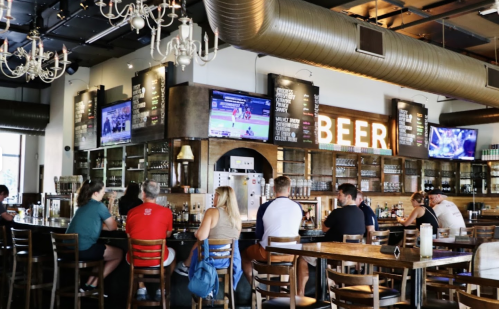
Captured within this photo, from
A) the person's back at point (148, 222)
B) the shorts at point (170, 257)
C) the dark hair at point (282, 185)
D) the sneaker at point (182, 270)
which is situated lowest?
the sneaker at point (182, 270)

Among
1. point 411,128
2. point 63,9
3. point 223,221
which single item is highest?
point 63,9

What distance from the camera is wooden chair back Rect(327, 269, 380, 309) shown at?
298 cm

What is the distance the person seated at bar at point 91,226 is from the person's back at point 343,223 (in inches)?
87.7

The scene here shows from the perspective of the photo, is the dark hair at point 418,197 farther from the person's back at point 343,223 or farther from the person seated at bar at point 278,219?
the person seated at bar at point 278,219

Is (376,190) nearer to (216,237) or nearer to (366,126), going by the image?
(366,126)

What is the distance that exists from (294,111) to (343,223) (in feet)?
13.8

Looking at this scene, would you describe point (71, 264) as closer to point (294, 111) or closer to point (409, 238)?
point (409, 238)

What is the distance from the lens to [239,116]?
855cm

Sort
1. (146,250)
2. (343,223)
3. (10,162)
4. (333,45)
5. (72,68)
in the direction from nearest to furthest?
1. (146,250)
2. (343,223)
3. (333,45)
4. (72,68)
5. (10,162)

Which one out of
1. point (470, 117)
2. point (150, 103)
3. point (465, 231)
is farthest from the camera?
point (470, 117)

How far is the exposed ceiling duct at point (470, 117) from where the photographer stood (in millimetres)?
11527

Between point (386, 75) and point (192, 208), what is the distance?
11.6ft

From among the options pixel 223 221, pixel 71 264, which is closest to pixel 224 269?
pixel 223 221

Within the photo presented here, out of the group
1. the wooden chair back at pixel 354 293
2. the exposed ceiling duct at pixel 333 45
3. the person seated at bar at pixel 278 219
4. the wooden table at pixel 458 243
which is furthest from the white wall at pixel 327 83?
the wooden chair back at pixel 354 293
